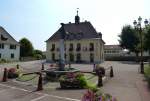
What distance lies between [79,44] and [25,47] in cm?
2122

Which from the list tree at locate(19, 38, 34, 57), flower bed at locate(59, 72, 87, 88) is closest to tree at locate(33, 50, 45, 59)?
tree at locate(19, 38, 34, 57)

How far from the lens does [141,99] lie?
13945mm

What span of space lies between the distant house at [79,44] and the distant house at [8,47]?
372 inches

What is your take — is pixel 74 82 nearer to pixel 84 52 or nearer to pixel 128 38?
pixel 84 52

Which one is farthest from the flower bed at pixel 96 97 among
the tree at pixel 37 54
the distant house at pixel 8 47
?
the tree at pixel 37 54

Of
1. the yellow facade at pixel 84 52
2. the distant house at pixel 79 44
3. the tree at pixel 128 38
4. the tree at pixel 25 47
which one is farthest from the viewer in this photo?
the tree at pixel 25 47

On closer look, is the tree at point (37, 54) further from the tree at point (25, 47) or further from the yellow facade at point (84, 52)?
the yellow facade at point (84, 52)

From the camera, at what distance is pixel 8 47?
64.6m

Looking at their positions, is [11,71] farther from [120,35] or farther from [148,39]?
[120,35]

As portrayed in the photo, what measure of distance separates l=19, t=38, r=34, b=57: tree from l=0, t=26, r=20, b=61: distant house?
5542mm

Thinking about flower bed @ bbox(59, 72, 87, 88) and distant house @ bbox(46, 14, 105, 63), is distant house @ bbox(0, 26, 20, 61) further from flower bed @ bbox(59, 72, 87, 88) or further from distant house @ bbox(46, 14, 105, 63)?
flower bed @ bbox(59, 72, 87, 88)

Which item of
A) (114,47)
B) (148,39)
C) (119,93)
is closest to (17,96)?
(119,93)

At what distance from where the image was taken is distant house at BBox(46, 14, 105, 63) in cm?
5978

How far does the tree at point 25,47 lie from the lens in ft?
244
